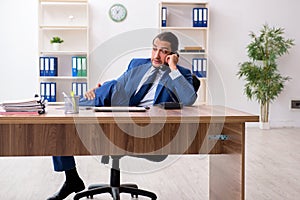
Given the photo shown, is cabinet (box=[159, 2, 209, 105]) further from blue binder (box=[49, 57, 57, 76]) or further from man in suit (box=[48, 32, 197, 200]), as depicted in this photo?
man in suit (box=[48, 32, 197, 200])

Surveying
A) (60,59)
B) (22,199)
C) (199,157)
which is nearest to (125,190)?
(22,199)

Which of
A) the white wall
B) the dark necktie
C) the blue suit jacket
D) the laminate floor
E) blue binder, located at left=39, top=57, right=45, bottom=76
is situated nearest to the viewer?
the blue suit jacket

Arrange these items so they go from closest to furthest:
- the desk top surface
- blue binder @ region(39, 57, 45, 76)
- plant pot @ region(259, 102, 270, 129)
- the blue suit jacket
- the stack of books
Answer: the desk top surface < the stack of books < the blue suit jacket < blue binder @ region(39, 57, 45, 76) < plant pot @ region(259, 102, 270, 129)

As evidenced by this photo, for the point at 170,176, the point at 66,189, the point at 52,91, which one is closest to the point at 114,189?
the point at 66,189

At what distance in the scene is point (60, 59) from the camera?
647 centimetres

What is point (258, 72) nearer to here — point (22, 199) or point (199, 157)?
point (199, 157)

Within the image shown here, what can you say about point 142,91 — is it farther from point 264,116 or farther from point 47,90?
point 264,116

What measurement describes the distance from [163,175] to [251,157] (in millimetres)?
1137

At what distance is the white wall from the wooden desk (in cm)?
426

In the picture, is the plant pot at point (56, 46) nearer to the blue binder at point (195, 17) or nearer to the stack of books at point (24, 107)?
the blue binder at point (195, 17)

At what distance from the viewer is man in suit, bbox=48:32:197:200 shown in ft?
9.29

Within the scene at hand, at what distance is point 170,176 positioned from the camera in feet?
12.8

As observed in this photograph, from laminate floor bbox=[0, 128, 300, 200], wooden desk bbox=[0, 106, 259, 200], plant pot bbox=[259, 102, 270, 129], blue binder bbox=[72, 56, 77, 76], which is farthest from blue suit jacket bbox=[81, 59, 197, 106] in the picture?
plant pot bbox=[259, 102, 270, 129]

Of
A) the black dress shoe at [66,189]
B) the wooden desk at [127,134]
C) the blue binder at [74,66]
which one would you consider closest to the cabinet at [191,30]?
the blue binder at [74,66]
